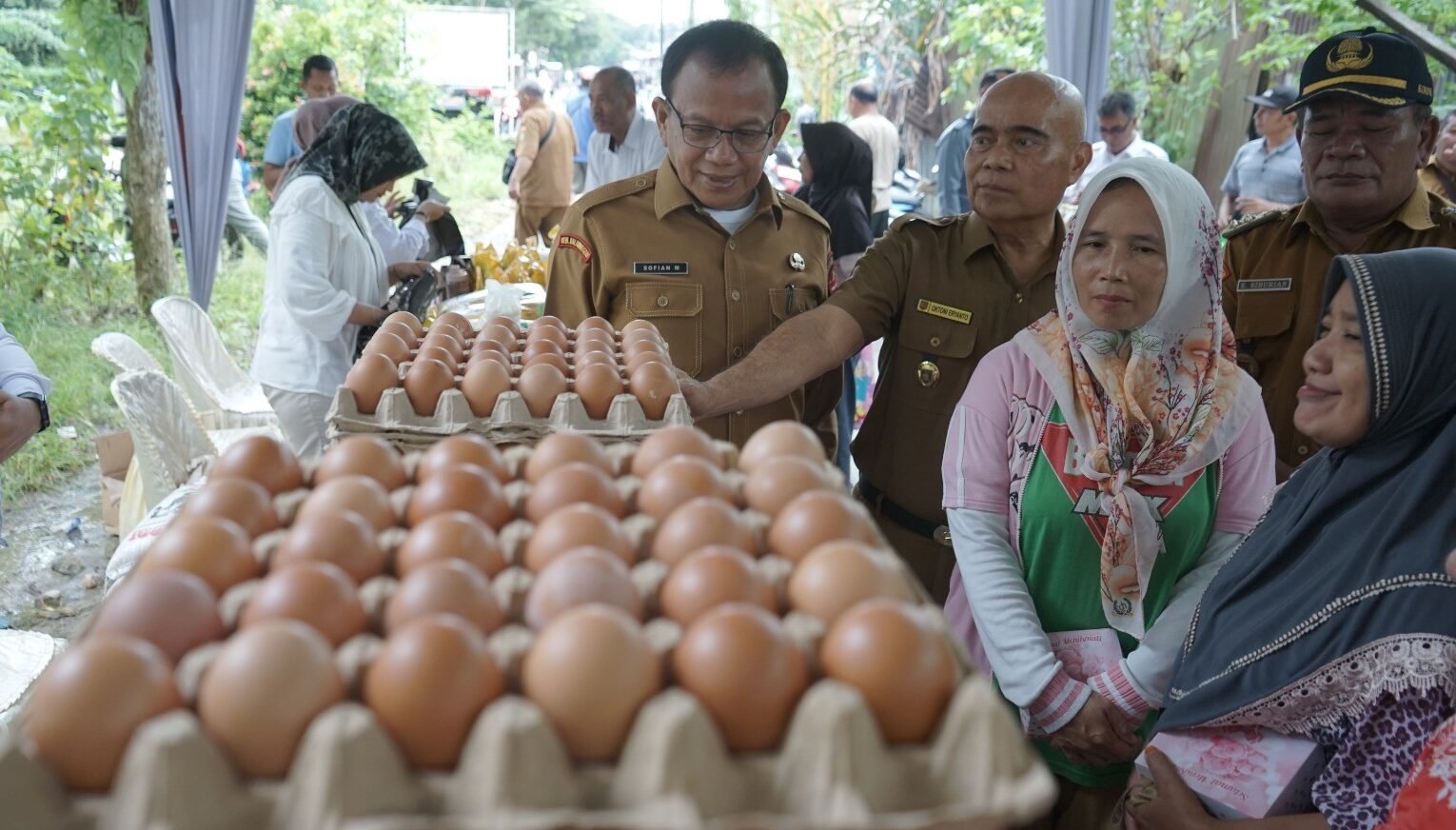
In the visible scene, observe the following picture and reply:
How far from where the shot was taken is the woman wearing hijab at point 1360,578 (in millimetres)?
1642

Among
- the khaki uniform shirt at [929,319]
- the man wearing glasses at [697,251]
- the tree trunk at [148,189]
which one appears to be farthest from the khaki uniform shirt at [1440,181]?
the tree trunk at [148,189]

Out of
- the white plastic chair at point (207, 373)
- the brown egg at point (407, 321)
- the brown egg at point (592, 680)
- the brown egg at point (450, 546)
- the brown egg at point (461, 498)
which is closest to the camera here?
the brown egg at point (592, 680)

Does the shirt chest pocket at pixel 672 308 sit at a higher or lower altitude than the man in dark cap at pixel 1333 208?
lower

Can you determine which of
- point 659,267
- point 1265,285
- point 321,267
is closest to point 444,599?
point 659,267

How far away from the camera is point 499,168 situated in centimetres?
1917

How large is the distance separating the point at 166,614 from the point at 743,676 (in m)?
0.57

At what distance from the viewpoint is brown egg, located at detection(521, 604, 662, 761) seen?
935mm

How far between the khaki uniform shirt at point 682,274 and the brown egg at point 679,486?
5.02 feet

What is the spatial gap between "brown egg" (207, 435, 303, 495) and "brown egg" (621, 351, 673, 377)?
0.71m

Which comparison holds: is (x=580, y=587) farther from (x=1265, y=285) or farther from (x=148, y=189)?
(x=148, y=189)

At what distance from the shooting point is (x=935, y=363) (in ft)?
8.84

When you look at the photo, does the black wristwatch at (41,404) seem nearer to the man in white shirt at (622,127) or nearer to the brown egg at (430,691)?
the brown egg at (430,691)

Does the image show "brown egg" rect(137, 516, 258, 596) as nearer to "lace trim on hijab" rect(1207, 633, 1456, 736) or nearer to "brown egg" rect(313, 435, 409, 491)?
"brown egg" rect(313, 435, 409, 491)

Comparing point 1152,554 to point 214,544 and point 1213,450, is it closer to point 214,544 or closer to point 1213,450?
point 1213,450
